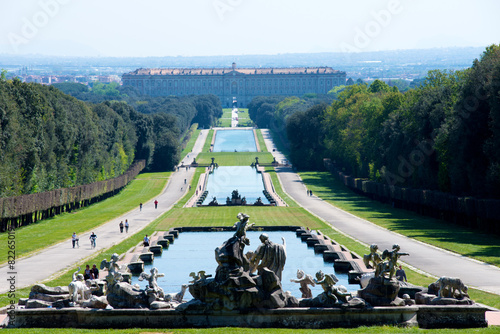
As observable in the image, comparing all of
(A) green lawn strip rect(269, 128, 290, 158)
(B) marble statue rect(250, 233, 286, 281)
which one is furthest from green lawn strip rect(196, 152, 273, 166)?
(B) marble statue rect(250, 233, 286, 281)

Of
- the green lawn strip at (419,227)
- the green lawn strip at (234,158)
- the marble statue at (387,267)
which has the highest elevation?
the green lawn strip at (234,158)

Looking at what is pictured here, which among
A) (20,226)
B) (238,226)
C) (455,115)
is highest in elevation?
(455,115)

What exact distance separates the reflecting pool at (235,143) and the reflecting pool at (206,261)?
107 metres

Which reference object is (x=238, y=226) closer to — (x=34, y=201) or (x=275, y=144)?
(x=34, y=201)

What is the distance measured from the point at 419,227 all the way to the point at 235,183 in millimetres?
53332

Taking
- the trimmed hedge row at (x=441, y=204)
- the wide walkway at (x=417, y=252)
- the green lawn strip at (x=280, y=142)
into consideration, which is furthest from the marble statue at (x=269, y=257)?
the green lawn strip at (x=280, y=142)

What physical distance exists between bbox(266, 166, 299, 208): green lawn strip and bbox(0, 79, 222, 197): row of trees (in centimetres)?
2154

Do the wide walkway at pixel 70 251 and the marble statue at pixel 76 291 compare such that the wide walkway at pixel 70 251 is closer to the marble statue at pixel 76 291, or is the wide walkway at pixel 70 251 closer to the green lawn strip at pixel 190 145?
A: the marble statue at pixel 76 291

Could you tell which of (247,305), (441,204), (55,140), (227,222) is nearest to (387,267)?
(247,305)

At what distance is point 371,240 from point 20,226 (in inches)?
1218

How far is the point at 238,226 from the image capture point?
25.5m

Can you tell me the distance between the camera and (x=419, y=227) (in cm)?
5953

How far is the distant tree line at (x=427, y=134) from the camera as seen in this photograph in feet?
193

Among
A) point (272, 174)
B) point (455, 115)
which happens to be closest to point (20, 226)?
point (455, 115)
